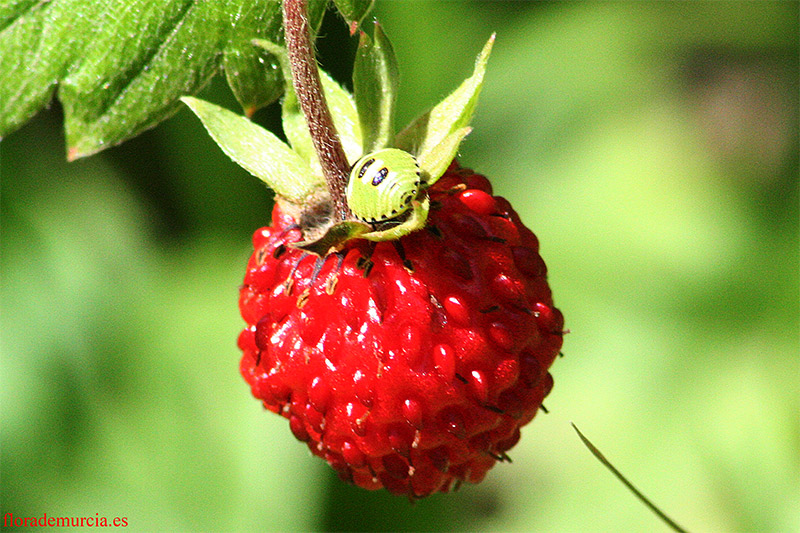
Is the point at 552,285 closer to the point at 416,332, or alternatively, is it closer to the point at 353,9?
the point at 416,332

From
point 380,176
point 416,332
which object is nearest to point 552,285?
point 416,332

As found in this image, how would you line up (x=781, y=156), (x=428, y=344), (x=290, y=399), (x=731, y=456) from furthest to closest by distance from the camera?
(x=781, y=156) → (x=731, y=456) → (x=290, y=399) → (x=428, y=344)

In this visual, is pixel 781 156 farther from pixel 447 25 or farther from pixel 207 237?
pixel 207 237

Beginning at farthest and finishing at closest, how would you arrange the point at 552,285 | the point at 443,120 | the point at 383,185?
the point at 552,285
the point at 443,120
the point at 383,185

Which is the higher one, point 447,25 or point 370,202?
point 370,202

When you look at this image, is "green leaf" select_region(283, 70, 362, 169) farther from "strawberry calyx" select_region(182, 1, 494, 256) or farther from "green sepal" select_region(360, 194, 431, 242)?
"green sepal" select_region(360, 194, 431, 242)

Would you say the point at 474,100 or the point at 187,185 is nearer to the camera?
the point at 474,100

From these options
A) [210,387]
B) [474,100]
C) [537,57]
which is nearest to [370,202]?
[474,100]
